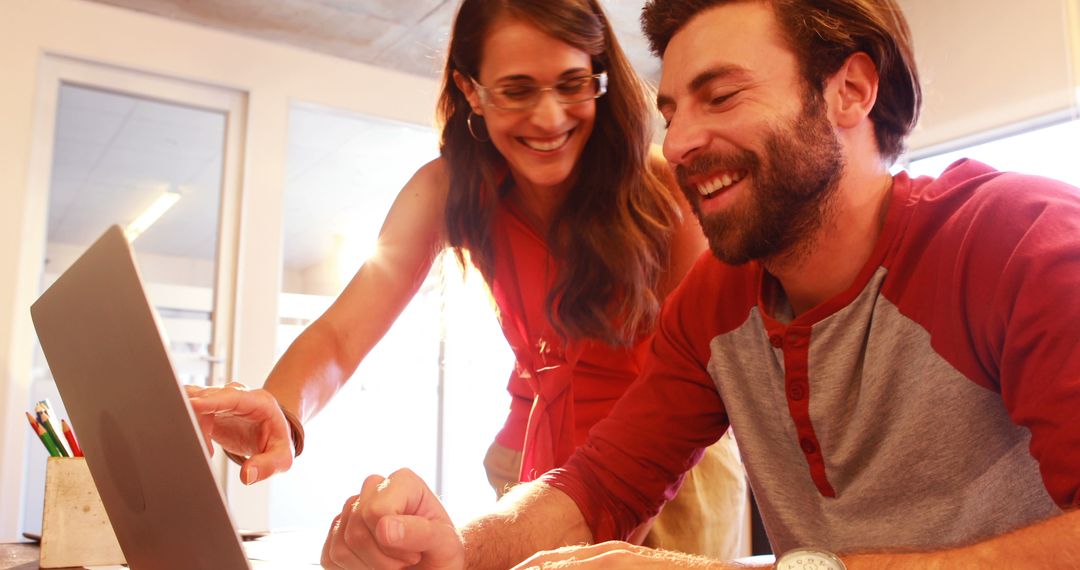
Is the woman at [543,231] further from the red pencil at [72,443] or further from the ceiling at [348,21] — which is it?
the ceiling at [348,21]

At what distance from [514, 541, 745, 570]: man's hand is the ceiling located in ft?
10.1

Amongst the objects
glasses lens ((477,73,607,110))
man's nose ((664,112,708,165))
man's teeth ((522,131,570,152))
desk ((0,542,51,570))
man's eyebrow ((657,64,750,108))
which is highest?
glasses lens ((477,73,607,110))

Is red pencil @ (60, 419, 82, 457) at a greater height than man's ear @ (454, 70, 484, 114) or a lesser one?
lesser

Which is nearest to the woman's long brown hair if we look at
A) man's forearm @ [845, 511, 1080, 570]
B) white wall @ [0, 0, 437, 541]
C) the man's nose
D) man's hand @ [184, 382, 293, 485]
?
the man's nose

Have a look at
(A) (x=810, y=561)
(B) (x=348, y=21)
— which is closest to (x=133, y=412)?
(A) (x=810, y=561)

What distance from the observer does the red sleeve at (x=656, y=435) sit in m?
1.15

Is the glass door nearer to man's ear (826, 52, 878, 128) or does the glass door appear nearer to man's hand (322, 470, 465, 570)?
man's hand (322, 470, 465, 570)

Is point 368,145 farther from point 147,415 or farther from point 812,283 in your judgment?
point 147,415

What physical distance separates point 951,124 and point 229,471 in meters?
3.26

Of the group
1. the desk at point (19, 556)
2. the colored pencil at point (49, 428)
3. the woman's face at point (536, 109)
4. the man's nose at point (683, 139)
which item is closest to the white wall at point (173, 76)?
the desk at point (19, 556)

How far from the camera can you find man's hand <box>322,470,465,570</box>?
0.87 m

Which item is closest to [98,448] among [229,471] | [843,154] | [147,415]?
[147,415]

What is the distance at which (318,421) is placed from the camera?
4.52 m

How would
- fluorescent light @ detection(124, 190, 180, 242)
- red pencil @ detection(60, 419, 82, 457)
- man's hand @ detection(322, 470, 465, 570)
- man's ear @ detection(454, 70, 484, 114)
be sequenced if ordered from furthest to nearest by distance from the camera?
fluorescent light @ detection(124, 190, 180, 242)
man's ear @ detection(454, 70, 484, 114)
red pencil @ detection(60, 419, 82, 457)
man's hand @ detection(322, 470, 465, 570)
